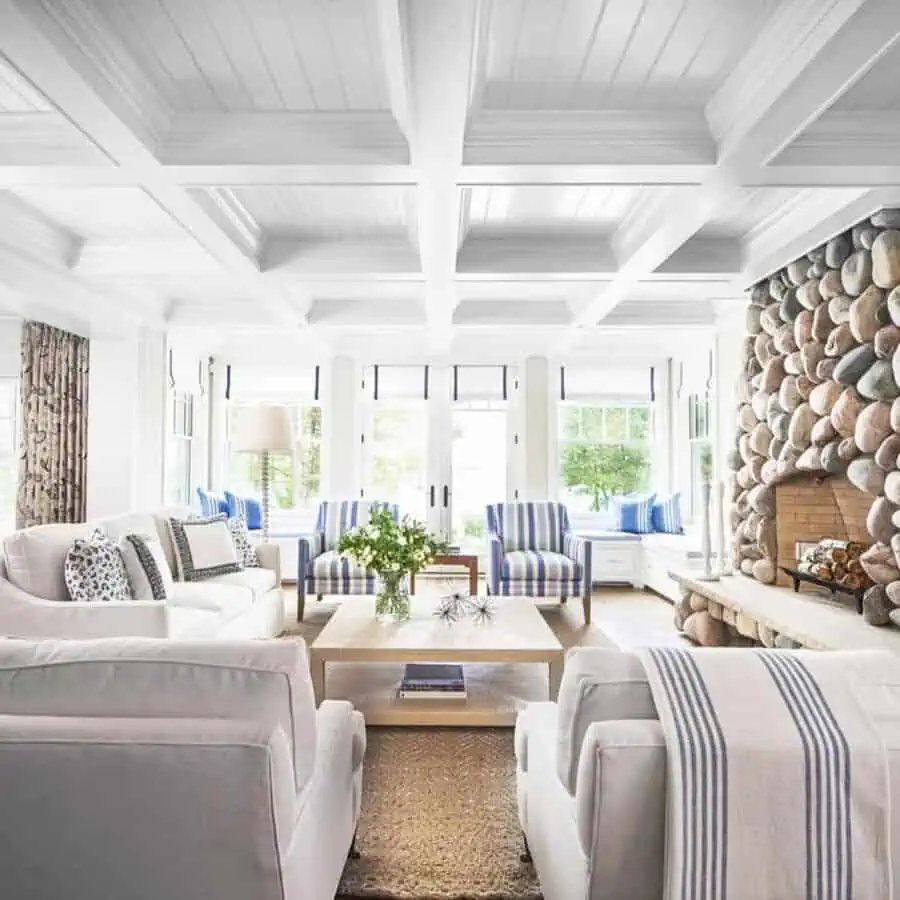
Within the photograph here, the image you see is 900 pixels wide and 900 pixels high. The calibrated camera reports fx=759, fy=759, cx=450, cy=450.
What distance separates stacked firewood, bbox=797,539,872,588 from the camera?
3.86 m

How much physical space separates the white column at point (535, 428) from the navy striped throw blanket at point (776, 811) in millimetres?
6590

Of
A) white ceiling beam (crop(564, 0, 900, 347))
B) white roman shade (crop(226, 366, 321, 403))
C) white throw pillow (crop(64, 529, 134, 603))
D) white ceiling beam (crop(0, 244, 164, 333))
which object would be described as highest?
white ceiling beam (crop(564, 0, 900, 347))

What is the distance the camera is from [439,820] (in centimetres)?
255

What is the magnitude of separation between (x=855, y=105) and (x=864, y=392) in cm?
136

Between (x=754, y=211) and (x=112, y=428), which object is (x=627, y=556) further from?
(x=112, y=428)

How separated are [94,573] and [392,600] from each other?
146cm

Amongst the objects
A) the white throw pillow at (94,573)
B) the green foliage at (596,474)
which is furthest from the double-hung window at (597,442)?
the white throw pillow at (94,573)

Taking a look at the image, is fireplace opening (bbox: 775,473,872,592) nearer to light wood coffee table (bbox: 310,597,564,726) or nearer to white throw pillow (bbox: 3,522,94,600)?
light wood coffee table (bbox: 310,597,564,726)

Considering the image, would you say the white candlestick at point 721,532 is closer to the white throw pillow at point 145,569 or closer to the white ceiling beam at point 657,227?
the white ceiling beam at point 657,227

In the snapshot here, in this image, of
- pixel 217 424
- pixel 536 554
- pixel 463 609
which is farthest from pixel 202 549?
pixel 217 424

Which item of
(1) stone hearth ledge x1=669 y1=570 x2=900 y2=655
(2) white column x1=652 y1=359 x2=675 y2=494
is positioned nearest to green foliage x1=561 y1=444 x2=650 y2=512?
(2) white column x1=652 y1=359 x2=675 y2=494

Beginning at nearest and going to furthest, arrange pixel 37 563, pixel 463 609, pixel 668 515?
pixel 37 563 → pixel 463 609 → pixel 668 515

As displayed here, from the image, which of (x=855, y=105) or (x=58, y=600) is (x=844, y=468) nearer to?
(x=855, y=105)

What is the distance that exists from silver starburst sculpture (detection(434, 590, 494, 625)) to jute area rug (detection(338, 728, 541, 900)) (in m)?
0.65
